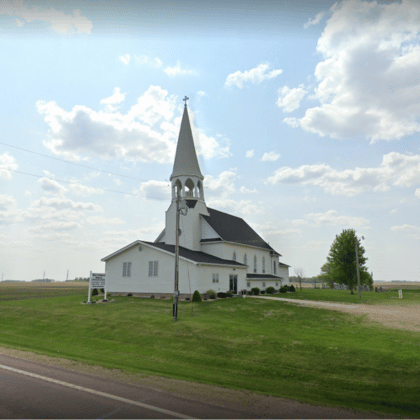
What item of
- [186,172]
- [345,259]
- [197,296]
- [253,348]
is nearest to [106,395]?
[253,348]

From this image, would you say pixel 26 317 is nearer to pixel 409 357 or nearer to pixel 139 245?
pixel 139 245

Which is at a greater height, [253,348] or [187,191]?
[187,191]

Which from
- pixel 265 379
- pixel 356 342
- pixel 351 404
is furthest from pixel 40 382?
pixel 356 342

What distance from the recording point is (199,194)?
43312mm

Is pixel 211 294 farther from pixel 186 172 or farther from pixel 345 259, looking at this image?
pixel 345 259

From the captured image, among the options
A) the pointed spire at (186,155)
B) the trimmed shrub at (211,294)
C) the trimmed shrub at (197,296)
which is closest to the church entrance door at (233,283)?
the trimmed shrub at (211,294)

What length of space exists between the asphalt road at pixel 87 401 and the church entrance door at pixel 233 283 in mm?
27609

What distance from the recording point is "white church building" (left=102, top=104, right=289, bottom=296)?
106ft

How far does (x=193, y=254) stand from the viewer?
35844 mm

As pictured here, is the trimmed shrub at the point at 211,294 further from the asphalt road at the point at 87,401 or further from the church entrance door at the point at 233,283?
the asphalt road at the point at 87,401

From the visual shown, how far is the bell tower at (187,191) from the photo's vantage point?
40656mm

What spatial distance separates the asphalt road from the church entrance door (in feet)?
90.6

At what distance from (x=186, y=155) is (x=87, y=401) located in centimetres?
3669

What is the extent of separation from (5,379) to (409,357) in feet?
46.1
